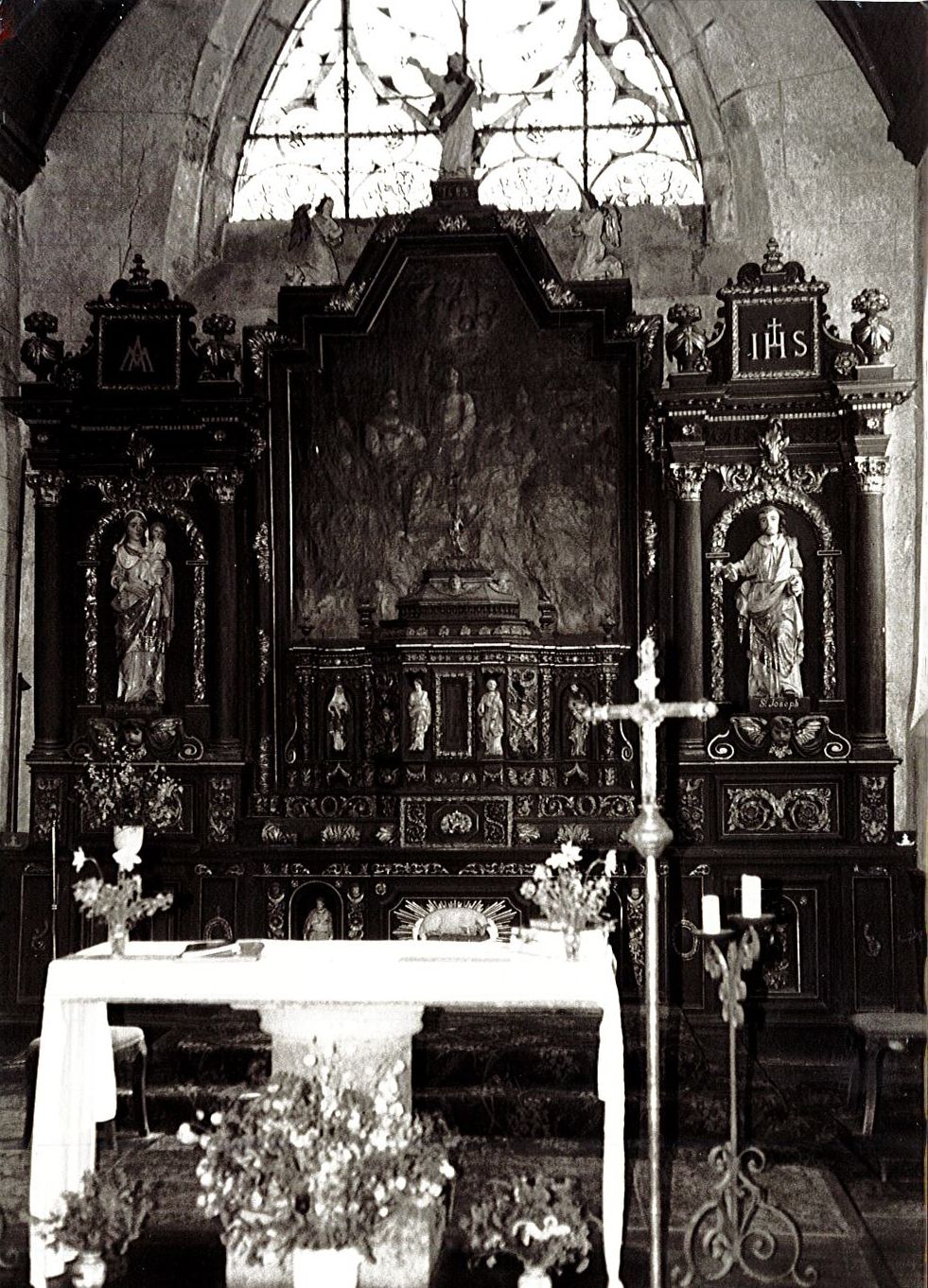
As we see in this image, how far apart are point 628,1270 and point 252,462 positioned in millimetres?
5569

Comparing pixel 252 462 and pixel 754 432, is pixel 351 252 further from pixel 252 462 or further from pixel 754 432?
pixel 754 432

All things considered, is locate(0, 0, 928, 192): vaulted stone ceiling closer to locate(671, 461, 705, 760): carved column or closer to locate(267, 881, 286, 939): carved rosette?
locate(671, 461, 705, 760): carved column

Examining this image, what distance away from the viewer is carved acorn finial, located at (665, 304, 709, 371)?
8.98 metres

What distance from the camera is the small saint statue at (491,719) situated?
9.06 m

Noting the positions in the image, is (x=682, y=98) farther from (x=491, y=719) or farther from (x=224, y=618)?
(x=224, y=618)

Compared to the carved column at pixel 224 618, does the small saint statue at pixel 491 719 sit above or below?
below

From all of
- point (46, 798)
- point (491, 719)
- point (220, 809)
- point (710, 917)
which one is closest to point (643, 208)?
point (491, 719)

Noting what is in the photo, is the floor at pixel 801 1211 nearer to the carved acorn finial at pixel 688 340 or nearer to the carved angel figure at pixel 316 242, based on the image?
the carved acorn finial at pixel 688 340

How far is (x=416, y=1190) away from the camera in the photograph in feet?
14.7

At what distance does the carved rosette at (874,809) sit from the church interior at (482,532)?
23 millimetres

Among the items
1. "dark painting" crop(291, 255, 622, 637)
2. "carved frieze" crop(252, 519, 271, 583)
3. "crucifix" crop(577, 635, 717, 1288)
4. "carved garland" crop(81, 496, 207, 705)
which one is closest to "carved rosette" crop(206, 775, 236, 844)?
"carved garland" crop(81, 496, 207, 705)

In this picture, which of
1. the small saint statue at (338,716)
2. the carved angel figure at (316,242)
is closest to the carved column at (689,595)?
the small saint statue at (338,716)

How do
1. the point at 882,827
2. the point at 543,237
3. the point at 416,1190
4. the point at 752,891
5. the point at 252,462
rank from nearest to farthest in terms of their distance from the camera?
the point at 416,1190 → the point at 752,891 → the point at 882,827 → the point at 252,462 → the point at 543,237

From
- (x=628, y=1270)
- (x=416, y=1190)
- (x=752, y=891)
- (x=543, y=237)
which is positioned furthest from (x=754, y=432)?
(x=416, y=1190)
